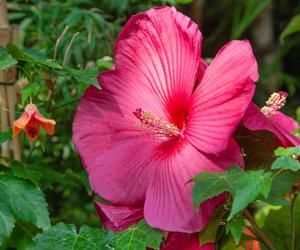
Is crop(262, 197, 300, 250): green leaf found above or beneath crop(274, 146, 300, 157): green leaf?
beneath

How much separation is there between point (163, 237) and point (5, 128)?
35 cm

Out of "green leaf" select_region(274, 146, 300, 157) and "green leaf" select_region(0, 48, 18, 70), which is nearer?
"green leaf" select_region(274, 146, 300, 157)

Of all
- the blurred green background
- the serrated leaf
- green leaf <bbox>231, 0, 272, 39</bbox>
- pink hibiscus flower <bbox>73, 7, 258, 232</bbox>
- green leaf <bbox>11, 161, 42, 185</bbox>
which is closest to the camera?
the serrated leaf

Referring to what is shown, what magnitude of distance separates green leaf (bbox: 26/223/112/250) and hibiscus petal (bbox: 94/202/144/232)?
3cm

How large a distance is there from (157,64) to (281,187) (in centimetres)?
25

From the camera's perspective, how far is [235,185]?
0.80 m

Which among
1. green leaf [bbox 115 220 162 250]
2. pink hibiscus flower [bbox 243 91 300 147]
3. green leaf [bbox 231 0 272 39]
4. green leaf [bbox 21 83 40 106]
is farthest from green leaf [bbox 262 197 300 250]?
green leaf [bbox 231 0 272 39]

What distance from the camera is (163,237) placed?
0.89 m

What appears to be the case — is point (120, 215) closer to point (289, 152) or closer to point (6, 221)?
point (6, 221)

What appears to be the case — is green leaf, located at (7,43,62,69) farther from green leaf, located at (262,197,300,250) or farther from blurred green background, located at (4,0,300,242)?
green leaf, located at (262,197,300,250)

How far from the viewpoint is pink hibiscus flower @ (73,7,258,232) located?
86cm

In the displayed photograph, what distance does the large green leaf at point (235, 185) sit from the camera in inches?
30.0

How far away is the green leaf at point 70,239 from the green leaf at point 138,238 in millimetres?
31

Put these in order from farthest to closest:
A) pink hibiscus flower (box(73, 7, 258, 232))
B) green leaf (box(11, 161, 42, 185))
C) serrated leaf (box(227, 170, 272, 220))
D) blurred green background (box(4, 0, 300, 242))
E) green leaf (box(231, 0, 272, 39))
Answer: green leaf (box(231, 0, 272, 39)) → blurred green background (box(4, 0, 300, 242)) → green leaf (box(11, 161, 42, 185)) → pink hibiscus flower (box(73, 7, 258, 232)) → serrated leaf (box(227, 170, 272, 220))
